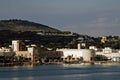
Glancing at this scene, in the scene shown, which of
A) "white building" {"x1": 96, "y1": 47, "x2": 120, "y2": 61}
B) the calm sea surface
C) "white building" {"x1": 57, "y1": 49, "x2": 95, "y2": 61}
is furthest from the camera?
"white building" {"x1": 96, "y1": 47, "x2": 120, "y2": 61}

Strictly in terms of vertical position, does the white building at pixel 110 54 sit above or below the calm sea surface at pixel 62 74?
above

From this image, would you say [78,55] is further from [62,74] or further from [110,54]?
[62,74]

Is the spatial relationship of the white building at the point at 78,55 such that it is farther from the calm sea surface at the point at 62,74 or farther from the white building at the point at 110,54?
the calm sea surface at the point at 62,74

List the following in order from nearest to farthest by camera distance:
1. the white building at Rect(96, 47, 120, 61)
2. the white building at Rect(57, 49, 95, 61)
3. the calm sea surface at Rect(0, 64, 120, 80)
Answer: the calm sea surface at Rect(0, 64, 120, 80) → the white building at Rect(57, 49, 95, 61) → the white building at Rect(96, 47, 120, 61)

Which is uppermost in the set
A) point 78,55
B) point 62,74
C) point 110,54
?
point 110,54

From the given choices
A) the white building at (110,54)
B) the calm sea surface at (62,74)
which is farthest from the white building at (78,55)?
the calm sea surface at (62,74)

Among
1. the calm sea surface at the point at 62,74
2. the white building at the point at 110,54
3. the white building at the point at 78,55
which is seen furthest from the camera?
the white building at the point at 110,54

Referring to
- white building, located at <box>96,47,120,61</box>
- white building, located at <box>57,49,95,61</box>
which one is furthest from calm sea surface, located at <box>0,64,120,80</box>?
white building, located at <box>96,47,120,61</box>

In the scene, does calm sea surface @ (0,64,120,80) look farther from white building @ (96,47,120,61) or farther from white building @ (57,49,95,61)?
white building @ (96,47,120,61)

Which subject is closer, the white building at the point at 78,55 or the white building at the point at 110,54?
the white building at the point at 78,55

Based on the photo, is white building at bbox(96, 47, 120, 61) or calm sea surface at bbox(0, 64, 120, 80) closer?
calm sea surface at bbox(0, 64, 120, 80)

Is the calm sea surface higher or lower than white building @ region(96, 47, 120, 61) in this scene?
lower

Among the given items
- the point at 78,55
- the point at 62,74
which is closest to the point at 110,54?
the point at 78,55

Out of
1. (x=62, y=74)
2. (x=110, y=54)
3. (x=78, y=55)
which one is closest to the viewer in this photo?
(x=62, y=74)
